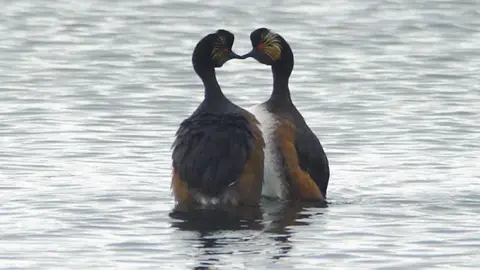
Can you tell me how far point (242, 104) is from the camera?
1962 cm

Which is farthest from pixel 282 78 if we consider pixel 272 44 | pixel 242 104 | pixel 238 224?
pixel 242 104

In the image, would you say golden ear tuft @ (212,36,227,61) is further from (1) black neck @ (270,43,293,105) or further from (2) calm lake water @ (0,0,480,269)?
(2) calm lake water @ (0,0,480,269)

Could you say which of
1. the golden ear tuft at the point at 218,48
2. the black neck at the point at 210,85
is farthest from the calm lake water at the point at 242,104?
the golden ear tuft at the point at 218,48

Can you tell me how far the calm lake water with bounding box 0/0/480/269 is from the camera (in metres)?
11.2

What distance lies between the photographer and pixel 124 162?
1512cm

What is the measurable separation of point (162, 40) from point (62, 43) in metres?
1.72

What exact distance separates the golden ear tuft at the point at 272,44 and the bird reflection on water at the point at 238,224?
4.42 ft

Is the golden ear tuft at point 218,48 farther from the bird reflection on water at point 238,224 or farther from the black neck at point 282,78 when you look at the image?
the bird reflection on water at point 238,224

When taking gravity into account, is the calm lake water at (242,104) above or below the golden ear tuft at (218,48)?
A: below

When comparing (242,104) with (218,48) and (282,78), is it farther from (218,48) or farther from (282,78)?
(218,48)

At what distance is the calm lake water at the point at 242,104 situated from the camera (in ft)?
36.7

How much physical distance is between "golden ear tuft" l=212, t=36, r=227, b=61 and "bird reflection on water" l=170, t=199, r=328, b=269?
1318 mm

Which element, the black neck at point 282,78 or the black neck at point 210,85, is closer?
the black neck at point 210,85

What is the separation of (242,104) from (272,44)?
6035 mm
